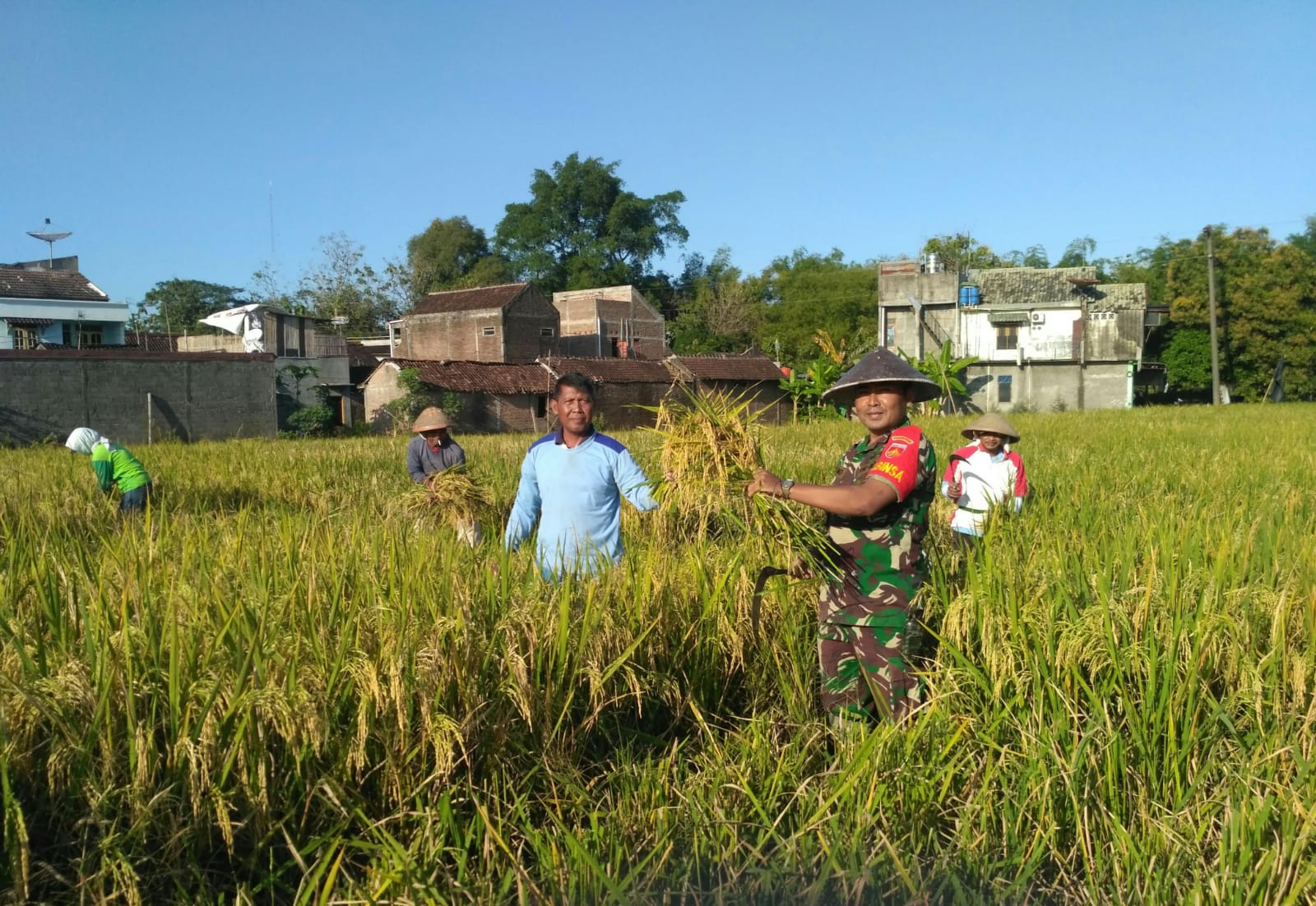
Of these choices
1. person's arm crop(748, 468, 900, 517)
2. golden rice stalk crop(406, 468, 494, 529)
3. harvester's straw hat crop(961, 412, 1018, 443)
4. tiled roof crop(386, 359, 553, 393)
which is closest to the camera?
person's arm crop(748, 468, 900, 517)

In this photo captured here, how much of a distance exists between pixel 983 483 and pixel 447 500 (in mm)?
3499

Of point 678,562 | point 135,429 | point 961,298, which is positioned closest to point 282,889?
point 678,562

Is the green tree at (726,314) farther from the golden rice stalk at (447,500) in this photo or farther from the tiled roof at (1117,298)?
the golden rice stalk at (447,500)

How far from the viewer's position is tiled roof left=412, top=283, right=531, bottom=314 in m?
45.8

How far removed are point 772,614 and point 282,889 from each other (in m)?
2.25

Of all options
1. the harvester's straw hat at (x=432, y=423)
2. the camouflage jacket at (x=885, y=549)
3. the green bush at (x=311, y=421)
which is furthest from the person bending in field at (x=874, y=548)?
the green bush at (x=311, y=421)

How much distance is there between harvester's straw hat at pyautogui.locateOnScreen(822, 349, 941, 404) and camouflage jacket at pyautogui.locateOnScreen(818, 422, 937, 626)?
0.18 meters

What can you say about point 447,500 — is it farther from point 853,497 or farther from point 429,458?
point 853,497

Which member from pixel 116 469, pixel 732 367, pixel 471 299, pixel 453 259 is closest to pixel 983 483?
pixel 116 469

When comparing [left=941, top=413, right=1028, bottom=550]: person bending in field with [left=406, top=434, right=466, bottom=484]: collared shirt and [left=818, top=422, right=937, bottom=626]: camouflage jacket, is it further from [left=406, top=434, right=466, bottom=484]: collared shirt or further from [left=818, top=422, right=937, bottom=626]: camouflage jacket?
[left=406, top=434, right=466, bottom=484]: collared shirt

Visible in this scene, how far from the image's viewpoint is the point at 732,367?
39.1 m

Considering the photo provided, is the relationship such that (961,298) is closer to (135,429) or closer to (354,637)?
(135,429)

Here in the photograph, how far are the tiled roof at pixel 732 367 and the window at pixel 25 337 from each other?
25.4 metres

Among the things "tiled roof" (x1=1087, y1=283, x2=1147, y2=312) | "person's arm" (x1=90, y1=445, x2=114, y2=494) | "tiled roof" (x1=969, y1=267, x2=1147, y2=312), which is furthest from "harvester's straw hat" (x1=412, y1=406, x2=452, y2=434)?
"tiled roof" (x1=1087, y1=283, x2=1147, y2=312)
